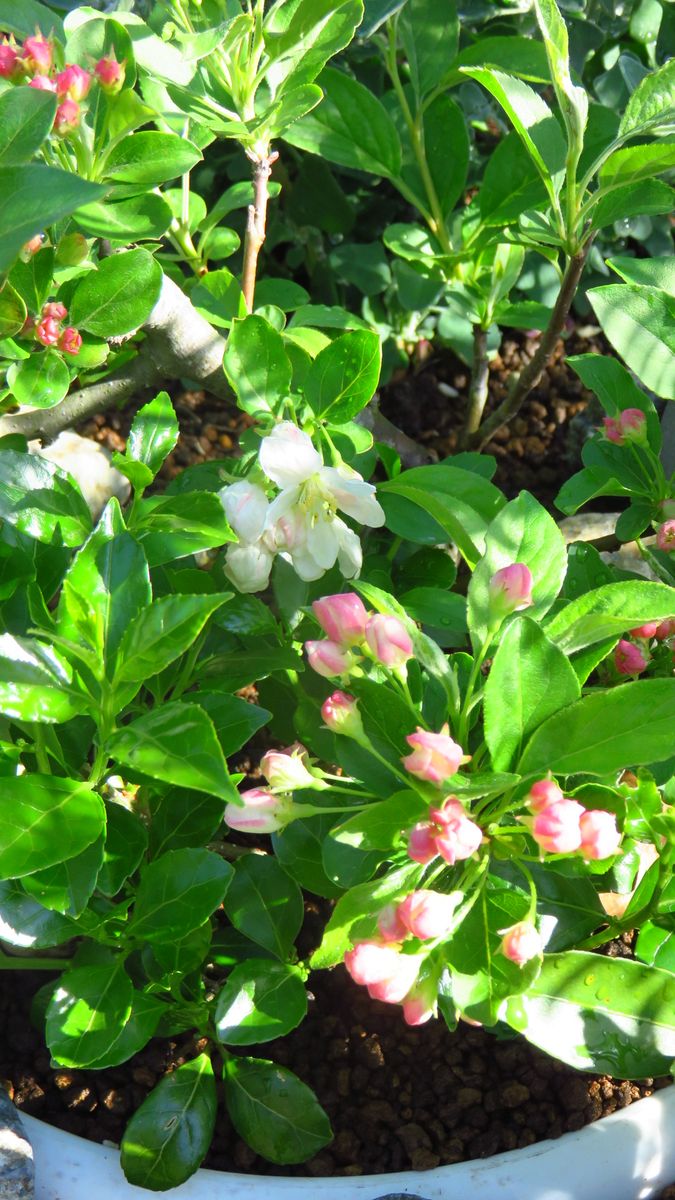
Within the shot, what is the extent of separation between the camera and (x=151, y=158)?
112 cm

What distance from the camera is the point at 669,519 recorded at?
115 cm

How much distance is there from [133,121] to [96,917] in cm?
70

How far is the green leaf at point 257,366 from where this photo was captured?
1.07m

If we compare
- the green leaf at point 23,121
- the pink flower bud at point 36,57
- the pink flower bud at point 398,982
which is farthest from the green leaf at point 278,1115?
the pink flower bud at point 36,57

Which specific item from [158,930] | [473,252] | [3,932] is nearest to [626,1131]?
[158,930]

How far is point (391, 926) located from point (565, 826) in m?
0.14

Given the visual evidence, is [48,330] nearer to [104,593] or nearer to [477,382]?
[104,593]

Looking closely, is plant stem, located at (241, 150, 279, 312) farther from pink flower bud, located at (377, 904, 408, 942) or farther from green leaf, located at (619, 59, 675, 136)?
pink flower bud, located at (377, 904, 408, 942)

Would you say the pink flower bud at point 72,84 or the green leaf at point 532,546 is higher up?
the pink flower bud at point 72,84

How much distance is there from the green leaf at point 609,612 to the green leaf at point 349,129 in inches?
29.9

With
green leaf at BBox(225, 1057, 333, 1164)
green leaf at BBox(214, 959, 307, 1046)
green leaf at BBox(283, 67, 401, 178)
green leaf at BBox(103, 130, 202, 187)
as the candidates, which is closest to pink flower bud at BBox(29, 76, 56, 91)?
green leaf at BBox(103, 130, 202, 187)

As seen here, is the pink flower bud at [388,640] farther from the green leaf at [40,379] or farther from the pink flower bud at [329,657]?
the green leaf at [40,379]

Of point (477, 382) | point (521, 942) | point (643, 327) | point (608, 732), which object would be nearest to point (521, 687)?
point (608, 732)

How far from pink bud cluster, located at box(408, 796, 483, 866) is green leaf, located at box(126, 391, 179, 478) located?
0.47m
